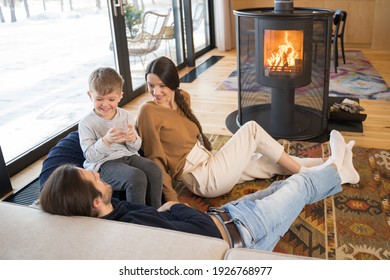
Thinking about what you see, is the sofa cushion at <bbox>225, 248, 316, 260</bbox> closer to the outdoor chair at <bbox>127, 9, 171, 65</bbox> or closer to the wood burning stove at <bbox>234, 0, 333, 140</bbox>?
the wood burning stove at <bbox>234, 0, 333, 140</bbox>

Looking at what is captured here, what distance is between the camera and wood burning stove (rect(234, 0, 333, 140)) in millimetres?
2742

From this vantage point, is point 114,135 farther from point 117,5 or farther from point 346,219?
point 117,5

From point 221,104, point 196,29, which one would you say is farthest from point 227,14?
point 221,104

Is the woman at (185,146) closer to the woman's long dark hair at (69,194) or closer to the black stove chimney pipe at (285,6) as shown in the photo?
the woman's long dark hair at (69,194)

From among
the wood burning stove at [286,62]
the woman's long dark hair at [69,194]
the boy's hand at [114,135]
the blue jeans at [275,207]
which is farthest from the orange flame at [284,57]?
the woman's long dark hair at [69,194]

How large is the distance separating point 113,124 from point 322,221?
1154 mm

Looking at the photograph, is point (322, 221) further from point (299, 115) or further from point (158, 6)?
point (158, 6)

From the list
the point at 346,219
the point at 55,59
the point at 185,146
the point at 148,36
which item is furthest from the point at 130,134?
the point at 148,36

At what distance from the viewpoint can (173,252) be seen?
1.02 metres

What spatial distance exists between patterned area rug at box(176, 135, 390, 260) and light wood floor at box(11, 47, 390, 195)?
17.3 inches

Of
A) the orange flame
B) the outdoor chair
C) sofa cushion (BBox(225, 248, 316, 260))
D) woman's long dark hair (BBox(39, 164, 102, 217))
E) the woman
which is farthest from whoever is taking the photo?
the outdoor chair

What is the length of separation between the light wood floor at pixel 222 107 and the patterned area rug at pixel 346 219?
440mm

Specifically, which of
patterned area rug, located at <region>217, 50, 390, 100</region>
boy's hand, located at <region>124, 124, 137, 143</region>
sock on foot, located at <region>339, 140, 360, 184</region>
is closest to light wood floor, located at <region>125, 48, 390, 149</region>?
patterned area rug, located at <region>217, 50, 390, 100</region>

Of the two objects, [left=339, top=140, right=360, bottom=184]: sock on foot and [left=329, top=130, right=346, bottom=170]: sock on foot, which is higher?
[left=329, top=130, right=346, bottom=170]: sock on foot
